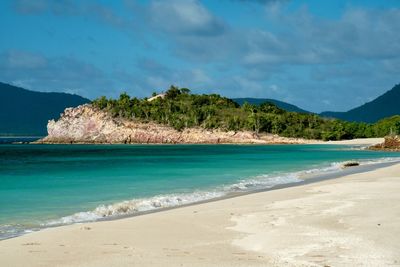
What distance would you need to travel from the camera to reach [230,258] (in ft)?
30.6

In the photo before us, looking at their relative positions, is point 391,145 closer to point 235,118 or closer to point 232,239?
point 232,239

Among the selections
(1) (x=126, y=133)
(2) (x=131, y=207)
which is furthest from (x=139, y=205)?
(1) (x=126, y=133)

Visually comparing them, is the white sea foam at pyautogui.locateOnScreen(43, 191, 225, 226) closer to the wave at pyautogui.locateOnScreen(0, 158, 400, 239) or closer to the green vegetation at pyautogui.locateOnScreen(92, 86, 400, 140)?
the wave at pyautogui.locateOnScreen(0, 158, 400, 239)

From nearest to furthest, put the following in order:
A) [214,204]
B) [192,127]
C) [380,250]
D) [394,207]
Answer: [380,250] < [394,207] < [214,204] < [192,127]

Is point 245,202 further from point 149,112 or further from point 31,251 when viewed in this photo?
point 149,112

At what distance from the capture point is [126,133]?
16738 cm

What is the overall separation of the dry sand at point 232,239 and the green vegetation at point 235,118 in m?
146

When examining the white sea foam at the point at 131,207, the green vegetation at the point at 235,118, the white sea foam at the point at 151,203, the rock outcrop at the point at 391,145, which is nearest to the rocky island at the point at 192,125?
the green vegetation at the point at 235,118

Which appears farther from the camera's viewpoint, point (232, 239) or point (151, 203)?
point (151, 203)

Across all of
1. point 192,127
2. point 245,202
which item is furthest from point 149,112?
point 245,202

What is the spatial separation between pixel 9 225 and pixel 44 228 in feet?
4.68

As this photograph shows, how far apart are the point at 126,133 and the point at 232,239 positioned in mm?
158337

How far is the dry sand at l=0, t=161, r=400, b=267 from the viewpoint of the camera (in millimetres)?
9188

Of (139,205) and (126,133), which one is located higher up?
Answer: (126,133)
